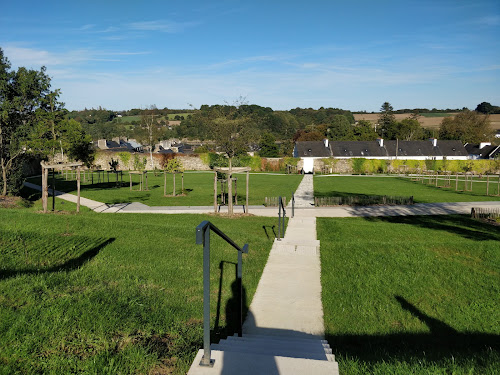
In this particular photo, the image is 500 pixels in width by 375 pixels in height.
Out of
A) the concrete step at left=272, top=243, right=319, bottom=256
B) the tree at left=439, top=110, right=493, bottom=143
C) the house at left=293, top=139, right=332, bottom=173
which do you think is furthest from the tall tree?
the tree at left=439, top=110, right=493, bottom=143

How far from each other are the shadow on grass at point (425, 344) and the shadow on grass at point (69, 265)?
5013mm

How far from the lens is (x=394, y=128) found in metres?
84.5

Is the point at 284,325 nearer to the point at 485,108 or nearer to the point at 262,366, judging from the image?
the point at 262,366

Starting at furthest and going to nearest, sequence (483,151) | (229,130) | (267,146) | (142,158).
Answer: (267,146) → (483,151) → (142,158) → (229,130)

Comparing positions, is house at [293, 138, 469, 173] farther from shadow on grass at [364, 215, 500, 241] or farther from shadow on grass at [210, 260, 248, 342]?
shadow on grass at [210, 260, 248, 342]

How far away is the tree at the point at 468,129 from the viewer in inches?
3209

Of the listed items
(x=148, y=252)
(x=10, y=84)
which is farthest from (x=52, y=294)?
(x=10, y=84)

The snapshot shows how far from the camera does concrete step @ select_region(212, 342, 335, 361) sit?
3.81 meters

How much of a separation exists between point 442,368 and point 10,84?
21166 millimetres

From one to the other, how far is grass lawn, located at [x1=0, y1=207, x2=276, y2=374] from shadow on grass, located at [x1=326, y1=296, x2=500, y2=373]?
1.76 metres

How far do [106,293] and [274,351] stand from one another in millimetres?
3014

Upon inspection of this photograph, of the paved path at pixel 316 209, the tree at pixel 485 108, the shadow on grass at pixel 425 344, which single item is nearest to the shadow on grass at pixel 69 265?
the shadow on grass at pixel 425 344

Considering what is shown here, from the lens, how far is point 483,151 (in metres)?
65.2

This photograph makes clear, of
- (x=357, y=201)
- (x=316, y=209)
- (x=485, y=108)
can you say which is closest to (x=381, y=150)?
(x=357, y=201)
